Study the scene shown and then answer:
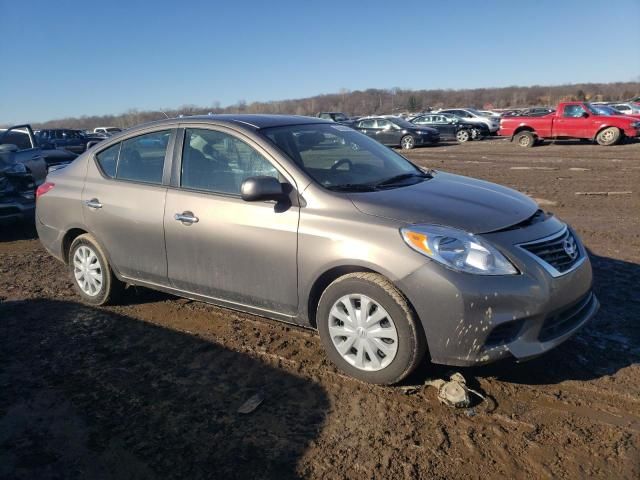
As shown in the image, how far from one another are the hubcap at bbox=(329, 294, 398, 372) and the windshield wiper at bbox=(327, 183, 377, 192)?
77 cm

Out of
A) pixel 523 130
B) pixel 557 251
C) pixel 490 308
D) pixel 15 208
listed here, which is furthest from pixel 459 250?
pixel 523 130

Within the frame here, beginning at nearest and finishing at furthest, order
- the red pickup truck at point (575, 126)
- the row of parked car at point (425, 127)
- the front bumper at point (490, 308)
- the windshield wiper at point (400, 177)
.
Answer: the front bumper at point (490, 308), the windshield wiper at point (400, 177), the red pickup truck at point (575, 126), the row of parked car at point (425, 127)

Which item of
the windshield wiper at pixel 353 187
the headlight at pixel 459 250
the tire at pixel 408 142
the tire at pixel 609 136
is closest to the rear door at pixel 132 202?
the windshield wiper at pixel 353 187

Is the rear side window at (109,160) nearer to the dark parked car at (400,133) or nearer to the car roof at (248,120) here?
the car roof at (248,120)

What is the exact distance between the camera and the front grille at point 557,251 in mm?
3216

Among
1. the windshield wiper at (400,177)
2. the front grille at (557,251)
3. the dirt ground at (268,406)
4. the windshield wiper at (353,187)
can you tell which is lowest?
the dirt ground at (268,406)

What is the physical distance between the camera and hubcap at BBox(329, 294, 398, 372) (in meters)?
3.28

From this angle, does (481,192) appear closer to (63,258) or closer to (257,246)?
(257,246)

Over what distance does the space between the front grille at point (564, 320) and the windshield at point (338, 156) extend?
1455 millimetres

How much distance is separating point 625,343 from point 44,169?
873 cm

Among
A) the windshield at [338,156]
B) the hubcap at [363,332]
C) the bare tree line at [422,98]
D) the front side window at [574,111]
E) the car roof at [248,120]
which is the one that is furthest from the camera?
the bare tree line at [422,98]

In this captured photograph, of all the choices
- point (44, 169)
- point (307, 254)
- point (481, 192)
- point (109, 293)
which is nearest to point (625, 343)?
point (481, 192)

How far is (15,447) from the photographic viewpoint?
9.63 feet

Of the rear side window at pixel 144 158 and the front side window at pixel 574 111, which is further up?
the front side window at pixel 574 111
